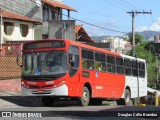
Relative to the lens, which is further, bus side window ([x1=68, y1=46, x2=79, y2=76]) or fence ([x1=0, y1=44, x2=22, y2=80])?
fence ([x1=0, y1=44, x2=22, y2=80])

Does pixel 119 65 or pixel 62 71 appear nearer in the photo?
pixel 62 71

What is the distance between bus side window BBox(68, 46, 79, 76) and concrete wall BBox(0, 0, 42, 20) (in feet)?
61.6

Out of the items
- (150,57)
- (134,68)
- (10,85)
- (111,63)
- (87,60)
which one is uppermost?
(150,57)

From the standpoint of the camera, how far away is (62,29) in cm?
4062

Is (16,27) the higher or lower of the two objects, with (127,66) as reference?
higher

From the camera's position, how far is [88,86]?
21703 mm

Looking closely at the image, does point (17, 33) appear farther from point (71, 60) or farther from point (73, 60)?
point (71, 60)

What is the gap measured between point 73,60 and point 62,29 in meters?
21.0

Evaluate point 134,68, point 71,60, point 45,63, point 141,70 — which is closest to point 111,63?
point 134,68

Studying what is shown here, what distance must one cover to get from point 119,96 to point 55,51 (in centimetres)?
787

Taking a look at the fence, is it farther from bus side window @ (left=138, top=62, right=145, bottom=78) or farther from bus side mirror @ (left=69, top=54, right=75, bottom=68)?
bus side mirror @ (left=69, top=54, right=75, bottom=68)

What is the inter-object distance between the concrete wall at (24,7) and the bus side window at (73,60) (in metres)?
18.8

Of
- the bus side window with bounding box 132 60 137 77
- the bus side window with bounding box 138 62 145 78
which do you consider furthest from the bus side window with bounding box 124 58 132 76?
the bus side window with bounding box 138 62 145 78

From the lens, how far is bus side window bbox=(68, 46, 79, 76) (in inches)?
775
